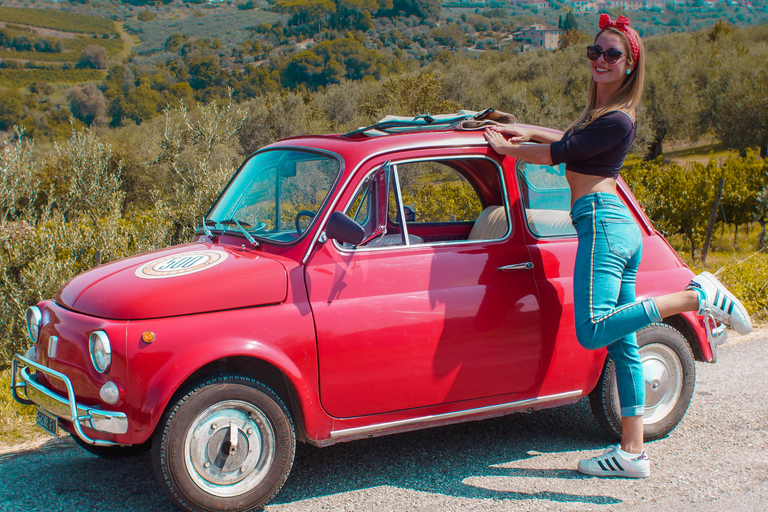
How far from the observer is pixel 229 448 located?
134 inches

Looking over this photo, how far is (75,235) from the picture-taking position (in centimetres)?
826

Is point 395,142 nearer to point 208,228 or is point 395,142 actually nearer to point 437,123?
point 437,123

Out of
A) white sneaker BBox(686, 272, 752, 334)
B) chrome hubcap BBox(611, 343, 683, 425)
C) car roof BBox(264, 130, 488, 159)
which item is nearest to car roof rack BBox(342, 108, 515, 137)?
car roof BBox(264, 130, 488, 159)

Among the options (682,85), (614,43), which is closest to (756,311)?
(614,43)

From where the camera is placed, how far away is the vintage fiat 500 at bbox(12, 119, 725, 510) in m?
3.29

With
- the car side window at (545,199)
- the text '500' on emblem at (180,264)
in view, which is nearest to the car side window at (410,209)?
the car side window at (545,199)

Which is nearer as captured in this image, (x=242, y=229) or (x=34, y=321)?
A: (x=34, y=321)

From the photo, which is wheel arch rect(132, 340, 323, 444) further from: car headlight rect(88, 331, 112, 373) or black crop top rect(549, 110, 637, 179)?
black crop top rect(549, 110, 637, 179)

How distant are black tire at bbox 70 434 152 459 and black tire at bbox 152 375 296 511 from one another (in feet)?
3.25

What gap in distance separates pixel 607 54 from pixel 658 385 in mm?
2132

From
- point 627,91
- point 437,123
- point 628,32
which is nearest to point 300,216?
point 437,123

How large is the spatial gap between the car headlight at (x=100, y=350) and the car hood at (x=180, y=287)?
0.12 metres

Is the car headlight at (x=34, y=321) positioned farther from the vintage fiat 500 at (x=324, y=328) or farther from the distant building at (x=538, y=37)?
the distant building at (x=538, y=37)

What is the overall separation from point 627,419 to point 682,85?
1884 inches
